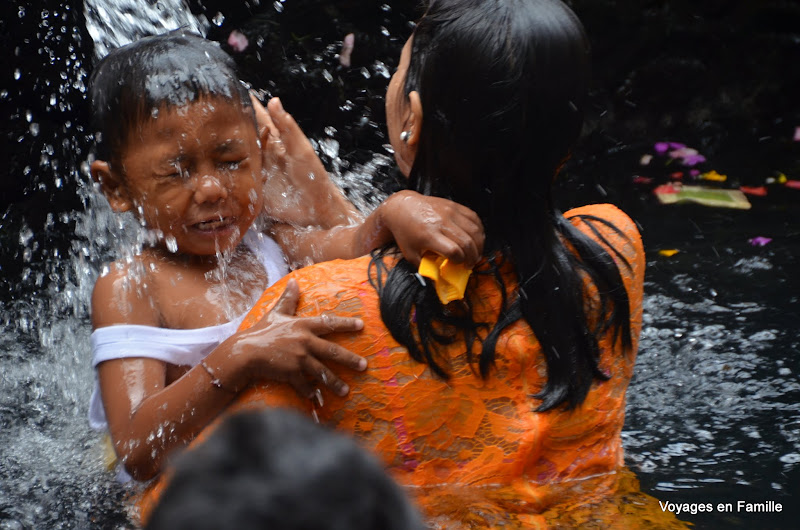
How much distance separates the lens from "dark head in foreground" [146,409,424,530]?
20.8 inches

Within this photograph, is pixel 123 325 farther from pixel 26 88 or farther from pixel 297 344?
pixel 26 88

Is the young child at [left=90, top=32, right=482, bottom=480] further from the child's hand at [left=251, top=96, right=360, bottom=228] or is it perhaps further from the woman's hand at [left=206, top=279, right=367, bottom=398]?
the child's hand at [left=251, top=96, right=360, bottom=228]

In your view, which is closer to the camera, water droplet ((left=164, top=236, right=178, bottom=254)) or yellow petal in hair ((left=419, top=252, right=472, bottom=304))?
yellow petal in hair ((left=419, top=252, right=472, bottom=304))

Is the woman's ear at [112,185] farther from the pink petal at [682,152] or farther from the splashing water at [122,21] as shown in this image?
the pink petal at [682,152]

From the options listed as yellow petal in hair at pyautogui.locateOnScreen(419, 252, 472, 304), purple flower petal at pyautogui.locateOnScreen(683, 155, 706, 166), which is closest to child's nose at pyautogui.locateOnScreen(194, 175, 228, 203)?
yellow petal in hair at pyautogui.locateOnScreen(419, 252, 472, 304)

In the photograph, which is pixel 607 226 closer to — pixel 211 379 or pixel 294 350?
pixel 294 350

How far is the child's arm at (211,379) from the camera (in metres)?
1.62

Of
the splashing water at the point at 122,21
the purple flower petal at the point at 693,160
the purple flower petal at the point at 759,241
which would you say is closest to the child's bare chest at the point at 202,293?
the splashing water at the point at 122,21

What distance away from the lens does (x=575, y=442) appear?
1897mm

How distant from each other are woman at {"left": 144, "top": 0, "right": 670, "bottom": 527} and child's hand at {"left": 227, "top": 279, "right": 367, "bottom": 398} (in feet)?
0.10

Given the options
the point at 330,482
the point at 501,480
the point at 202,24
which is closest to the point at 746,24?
the point at 202,24

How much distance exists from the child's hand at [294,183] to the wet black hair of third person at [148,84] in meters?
0.43

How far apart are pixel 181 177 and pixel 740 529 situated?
62.5 inches

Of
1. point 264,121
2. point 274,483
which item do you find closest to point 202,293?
point 264,121
